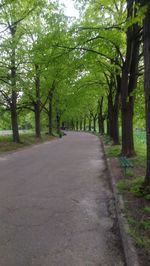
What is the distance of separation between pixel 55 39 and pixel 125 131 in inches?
192

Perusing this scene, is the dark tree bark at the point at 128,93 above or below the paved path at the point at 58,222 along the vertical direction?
above

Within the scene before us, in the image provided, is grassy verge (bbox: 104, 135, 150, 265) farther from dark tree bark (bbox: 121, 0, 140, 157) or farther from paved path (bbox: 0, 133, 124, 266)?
dark tree bark (bbox: 121, 0, 140, 157)

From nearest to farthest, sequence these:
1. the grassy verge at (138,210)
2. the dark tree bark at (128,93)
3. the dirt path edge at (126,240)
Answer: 1. the dirt path edge at (126,240)
2. the grassy verge at (138,210)
3. the dark tree bark at (128,93)

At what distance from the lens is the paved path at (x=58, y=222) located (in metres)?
3.66

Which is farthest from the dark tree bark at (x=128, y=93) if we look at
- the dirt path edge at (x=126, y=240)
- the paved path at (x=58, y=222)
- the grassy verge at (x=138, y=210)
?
the dirt path edge at (x=126, y=240)

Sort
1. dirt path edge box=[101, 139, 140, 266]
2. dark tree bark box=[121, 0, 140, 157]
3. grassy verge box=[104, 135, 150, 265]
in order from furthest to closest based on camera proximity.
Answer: dark tree bark box=[121, 0, 140, 157]
grassy verge box=[104, 135, 150, 265]
dirt path edge box=[101, 139, 140, 266]

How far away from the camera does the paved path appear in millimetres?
3662

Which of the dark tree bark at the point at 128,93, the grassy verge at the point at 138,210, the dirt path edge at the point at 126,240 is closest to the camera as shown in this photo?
the dirt path edge at the point at 126,240

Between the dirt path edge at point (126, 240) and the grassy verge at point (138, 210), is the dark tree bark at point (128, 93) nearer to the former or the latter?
the grassy verge at point (138, 210)

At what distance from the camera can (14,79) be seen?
18.4m

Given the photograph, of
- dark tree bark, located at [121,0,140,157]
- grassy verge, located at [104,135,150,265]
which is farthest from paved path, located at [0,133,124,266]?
dark tree bark, located at [121,0,140,157]

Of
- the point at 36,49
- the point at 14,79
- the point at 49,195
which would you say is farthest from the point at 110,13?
the point at 49,195

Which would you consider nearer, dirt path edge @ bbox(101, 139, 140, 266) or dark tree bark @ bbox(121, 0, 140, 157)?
dirt path edge @ bbox(101, 139, 140, 266)

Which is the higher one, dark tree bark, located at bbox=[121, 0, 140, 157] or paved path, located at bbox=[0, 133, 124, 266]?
dark tree bark, located at bbox=[121, 0, 140, 157]
